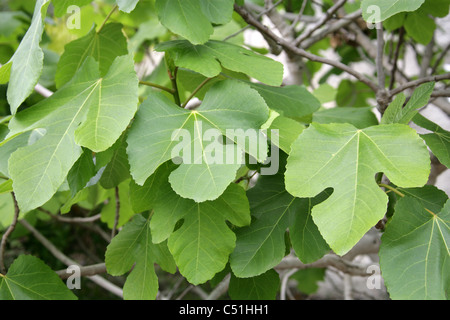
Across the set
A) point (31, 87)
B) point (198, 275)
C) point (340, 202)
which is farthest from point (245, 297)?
point (31, 87)

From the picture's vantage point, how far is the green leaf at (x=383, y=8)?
0.62 meters

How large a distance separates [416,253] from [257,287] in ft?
1.03

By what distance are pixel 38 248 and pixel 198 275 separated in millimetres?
1776

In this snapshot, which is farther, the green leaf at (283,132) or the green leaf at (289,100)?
the green leaf at (289,100)

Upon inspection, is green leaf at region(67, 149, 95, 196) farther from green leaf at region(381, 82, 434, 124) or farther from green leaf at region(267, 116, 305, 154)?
green leaf at region(381, 82, 434, 124)

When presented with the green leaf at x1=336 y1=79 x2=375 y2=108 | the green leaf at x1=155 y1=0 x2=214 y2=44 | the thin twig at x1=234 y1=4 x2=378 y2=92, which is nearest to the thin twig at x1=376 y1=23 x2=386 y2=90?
the thin twig at x1=234 y1=4 x2=378 y2=92

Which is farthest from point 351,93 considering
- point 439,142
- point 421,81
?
point 439,142

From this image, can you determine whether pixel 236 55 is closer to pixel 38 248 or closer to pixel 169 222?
pixel 169 222

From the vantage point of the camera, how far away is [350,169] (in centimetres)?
61

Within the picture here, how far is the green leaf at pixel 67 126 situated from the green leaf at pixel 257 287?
36 centimetres

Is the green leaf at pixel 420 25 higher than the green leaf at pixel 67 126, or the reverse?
the green leaf at pixel 67 126

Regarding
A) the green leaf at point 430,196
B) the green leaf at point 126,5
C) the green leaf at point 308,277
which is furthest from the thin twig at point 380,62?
the green leaf at point 308,277

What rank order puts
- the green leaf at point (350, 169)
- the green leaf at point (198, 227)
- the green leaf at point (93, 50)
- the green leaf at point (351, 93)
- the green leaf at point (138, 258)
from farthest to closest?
the green leaf at point (351, 93) → the green leaf at point (93, 50) → the green leaf at point (138, 258) → the green leaf at point (198, 227) → the green leaf at point (350, 169)

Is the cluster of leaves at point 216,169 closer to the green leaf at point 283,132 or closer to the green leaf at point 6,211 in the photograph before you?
the green leaf at point 283,132
